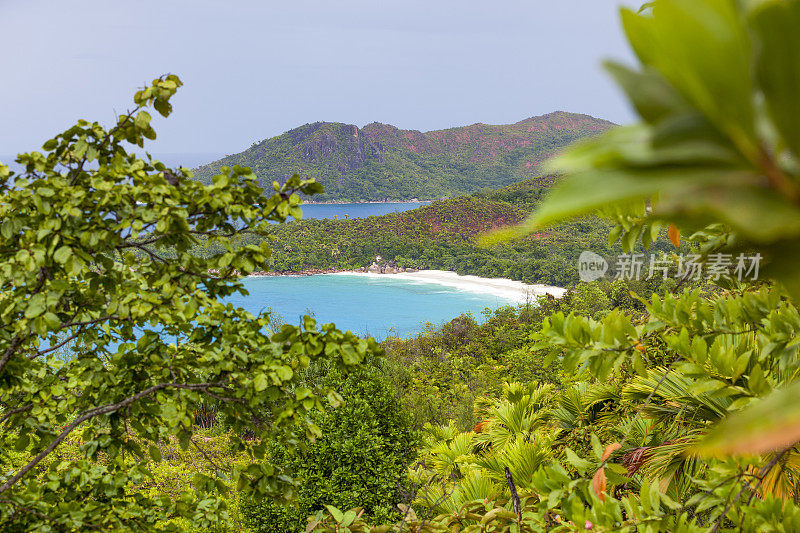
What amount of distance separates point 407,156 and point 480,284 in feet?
180

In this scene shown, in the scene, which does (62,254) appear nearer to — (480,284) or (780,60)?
(780,60)

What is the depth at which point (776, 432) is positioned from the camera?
21cm

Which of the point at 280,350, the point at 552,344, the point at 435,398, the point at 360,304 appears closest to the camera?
the point at 552,344

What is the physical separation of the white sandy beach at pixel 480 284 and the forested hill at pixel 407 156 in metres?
30.5

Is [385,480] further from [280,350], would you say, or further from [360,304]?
[360,304]

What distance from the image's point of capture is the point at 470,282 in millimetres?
38000

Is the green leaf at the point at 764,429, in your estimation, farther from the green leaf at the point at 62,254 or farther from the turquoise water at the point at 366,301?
the turquoise water at the point at 366,301

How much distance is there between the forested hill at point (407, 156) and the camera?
72625 millimetres

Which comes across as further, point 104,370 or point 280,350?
point 104,370

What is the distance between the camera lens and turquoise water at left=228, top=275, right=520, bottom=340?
30.4m

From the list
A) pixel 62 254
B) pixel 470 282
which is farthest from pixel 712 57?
pixel 470 282

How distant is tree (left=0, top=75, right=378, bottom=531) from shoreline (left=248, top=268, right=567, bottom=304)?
2983 cm

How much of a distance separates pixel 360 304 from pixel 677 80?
34500 millimetres

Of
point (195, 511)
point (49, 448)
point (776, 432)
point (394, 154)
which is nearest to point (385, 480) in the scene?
point (195, 511)
